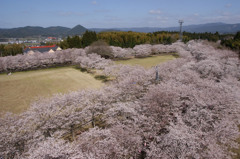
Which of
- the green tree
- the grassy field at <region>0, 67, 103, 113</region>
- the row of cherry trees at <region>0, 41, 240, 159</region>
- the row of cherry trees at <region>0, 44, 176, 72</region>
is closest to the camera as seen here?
the row of cherry trees at <region>0, 41, 240, 159</region>

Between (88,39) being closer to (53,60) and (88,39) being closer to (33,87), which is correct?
(53,60)

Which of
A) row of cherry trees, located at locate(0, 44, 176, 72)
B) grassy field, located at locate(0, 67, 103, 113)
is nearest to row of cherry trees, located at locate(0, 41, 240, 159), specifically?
grassy field, located at locate(0, 67, 103, 113)

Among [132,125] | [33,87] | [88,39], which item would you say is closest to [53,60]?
[33,87]

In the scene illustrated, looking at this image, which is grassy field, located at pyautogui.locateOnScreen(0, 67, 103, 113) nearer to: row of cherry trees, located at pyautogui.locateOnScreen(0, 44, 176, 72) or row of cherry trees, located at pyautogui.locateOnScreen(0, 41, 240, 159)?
row of cherry trees, located at pyautogui.locateOnScreen(0, 44, 176, 72)

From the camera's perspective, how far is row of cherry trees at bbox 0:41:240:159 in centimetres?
703

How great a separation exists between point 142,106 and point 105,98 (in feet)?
11.5

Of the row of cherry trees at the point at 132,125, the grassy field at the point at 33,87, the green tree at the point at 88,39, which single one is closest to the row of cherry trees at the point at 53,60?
the grassy field at the point at 33,87

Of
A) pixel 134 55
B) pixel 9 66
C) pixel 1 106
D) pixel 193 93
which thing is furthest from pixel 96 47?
pixel 193 93

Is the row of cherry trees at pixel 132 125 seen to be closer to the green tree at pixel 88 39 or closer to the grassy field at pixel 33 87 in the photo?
the grassy field at pixel 33 87

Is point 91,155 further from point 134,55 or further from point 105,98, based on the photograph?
point 134,55

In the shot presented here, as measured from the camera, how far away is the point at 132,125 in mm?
9844

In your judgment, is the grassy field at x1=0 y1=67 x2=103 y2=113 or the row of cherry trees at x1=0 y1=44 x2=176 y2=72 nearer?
the grassy field at x1=0 y1=67 x2=103 y2=113

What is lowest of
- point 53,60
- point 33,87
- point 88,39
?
point 33,87

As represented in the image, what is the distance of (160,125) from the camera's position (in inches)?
396
